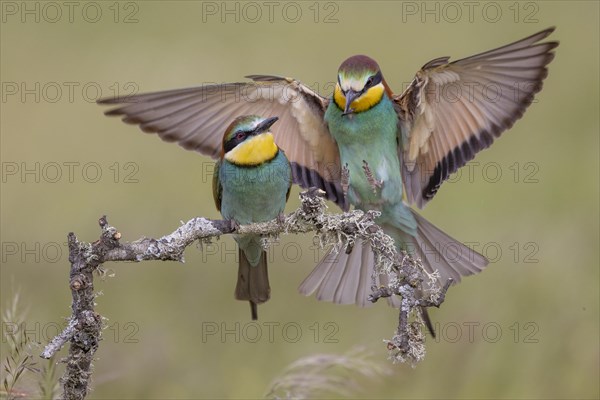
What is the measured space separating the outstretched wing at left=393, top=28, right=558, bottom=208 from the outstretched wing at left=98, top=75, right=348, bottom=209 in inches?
10.2

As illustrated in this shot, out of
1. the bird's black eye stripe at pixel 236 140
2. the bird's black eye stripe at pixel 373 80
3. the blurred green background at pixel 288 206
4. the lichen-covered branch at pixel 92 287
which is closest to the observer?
the lichen-covered branch at pixel 92 287

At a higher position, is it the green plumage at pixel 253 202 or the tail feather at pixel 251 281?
the green plumage at pixel 253 202

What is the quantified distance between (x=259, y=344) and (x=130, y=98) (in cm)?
125

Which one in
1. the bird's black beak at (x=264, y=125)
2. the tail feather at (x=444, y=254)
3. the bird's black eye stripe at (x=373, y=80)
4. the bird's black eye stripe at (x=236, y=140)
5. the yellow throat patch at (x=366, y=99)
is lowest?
the tail feather at (x=444, y=254)

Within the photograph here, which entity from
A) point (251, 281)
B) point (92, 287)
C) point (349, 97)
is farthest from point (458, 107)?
point (92, 287)

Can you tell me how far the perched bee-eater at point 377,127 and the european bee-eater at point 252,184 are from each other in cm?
15

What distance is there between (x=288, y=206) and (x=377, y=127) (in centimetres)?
193

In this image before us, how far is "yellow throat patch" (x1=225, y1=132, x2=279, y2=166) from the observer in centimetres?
334

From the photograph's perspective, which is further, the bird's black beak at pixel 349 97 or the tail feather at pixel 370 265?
the tail feather at pixel 370 265

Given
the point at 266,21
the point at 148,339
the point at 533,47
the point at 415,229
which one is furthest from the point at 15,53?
the point at 533,47

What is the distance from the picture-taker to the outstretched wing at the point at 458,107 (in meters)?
3.32

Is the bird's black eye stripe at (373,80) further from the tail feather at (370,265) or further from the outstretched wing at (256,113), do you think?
the tail feather at (370,265)

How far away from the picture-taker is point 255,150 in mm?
3350

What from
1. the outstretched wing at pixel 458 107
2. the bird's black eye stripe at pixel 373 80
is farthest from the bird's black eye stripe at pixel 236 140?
the outstretched wing at pixel 458 107
